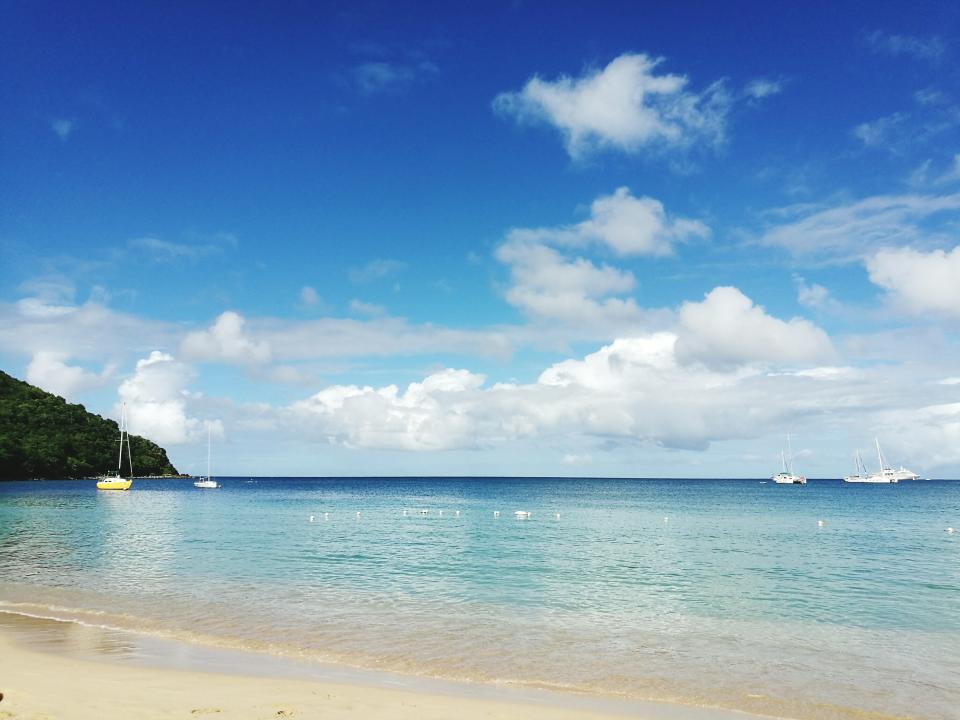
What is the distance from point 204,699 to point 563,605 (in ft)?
51.7

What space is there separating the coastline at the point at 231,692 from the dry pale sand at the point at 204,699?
0.06 ft

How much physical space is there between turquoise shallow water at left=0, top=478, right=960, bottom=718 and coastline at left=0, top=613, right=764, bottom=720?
1261 mm

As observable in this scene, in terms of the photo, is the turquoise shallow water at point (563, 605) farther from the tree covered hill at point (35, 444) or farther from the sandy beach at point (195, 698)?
the tree covered hill at point (35, 444)

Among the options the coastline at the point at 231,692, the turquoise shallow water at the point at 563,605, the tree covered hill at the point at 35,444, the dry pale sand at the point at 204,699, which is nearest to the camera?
the dry pale sand at the point at 204,699

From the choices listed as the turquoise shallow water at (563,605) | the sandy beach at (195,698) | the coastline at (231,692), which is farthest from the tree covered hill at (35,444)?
the sandy beach at (195,698)

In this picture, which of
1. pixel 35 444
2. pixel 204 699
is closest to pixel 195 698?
pixel 204 699

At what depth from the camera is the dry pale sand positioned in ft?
39.7

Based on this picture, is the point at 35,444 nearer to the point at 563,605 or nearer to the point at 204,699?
the point at 563,605

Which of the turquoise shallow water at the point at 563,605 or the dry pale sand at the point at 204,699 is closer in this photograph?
the dry pale sand at the point at 204,699

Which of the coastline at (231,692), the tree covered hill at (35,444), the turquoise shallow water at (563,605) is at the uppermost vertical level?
the tree covered hill at (35,444)

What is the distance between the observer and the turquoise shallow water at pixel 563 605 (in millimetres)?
16906

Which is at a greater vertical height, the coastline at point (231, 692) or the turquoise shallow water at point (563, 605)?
the coastline at point (231, 692)

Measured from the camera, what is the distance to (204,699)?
518 inches

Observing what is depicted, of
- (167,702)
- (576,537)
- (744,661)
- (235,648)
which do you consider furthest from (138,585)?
(576,537)
